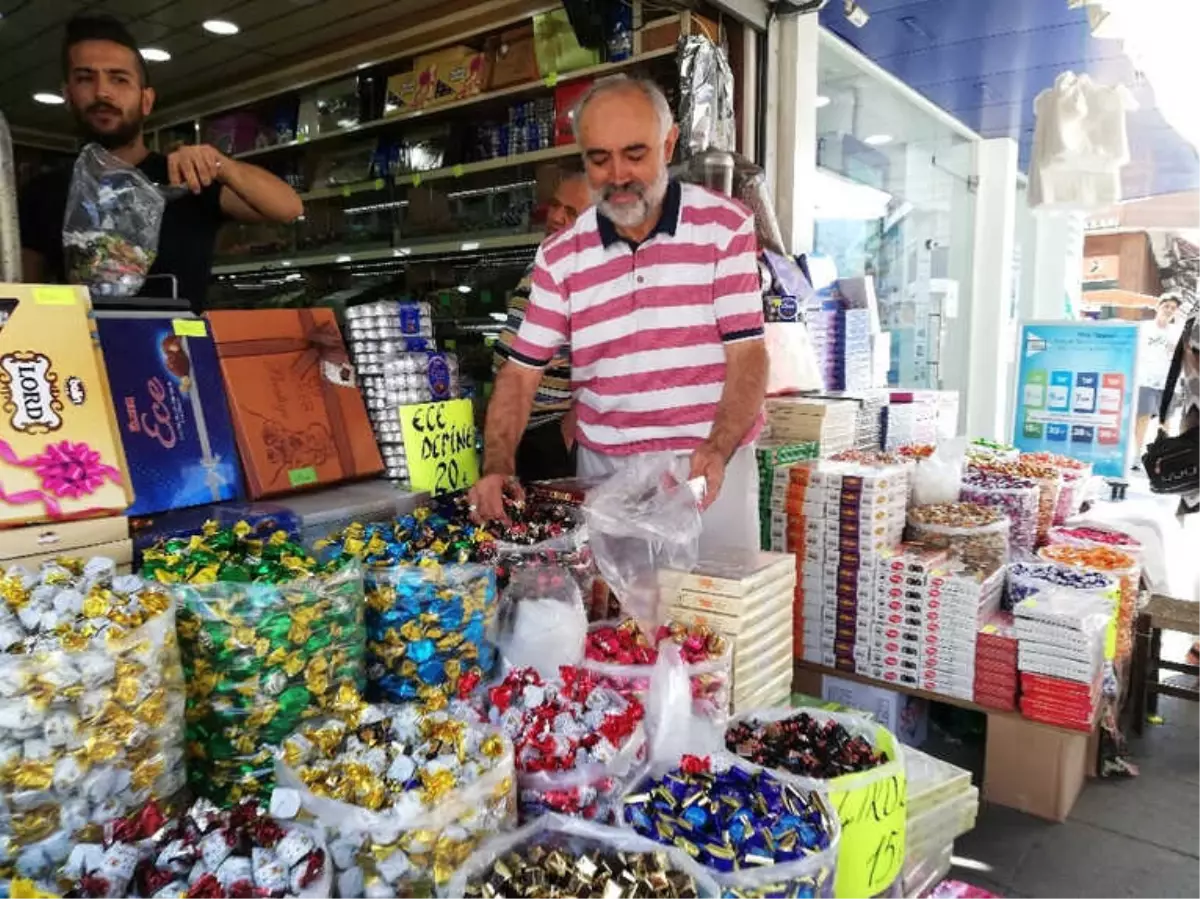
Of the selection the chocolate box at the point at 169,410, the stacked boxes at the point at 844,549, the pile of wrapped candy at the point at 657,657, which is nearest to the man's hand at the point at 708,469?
the pile of wrapped candy at the point at 657,657

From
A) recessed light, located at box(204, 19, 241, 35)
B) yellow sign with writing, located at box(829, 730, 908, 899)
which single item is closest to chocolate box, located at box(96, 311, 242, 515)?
yellow sign with writing, located at box(829, 730, 908, 899)

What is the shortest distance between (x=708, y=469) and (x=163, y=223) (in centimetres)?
147

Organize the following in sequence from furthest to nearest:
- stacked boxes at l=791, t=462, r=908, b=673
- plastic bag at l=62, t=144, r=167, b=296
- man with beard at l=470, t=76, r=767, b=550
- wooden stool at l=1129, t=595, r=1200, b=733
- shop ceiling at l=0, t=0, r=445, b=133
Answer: shop ceiling at l=0, t=0, r=445, b=133 < wooden stool at l=1129, t=595, r=1200, b=733 < stacked boxes at l=791, t=462, r=908, b=673 < man with beard at l=470, t=76, r=767, b=550 < plastic bag at l=62, t=144, r=167, b=296

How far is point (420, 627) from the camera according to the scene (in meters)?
1.39

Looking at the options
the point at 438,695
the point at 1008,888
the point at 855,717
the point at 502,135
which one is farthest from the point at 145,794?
the point at 502,135

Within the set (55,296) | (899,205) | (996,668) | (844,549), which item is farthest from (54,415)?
(899,205)

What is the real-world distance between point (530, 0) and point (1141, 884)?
3988 millimetres

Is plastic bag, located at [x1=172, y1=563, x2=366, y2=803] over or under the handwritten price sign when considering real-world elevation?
over

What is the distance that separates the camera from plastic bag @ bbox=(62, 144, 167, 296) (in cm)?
176

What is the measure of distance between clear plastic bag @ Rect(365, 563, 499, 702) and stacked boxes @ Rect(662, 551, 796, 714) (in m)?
0.61

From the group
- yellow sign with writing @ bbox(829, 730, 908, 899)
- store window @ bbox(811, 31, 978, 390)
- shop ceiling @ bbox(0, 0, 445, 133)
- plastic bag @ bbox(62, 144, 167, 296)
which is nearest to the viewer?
yellow sign with writing @ bbox(829, 730, 908, 899)

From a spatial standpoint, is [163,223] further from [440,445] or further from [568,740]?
[568,740]

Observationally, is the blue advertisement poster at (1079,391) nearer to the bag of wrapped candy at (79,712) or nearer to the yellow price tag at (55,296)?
the yellow price tag at (55,296)

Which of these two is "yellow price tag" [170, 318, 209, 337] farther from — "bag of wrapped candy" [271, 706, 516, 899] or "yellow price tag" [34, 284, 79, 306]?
"bag of wrapped candy" [271, 706, 516, 899]
